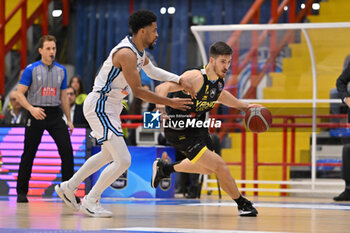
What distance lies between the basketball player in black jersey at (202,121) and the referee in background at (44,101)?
1.63m

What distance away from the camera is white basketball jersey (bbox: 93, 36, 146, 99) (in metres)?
6.43

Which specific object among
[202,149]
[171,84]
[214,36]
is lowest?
[202,149]

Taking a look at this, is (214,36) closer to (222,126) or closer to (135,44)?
(222,126)

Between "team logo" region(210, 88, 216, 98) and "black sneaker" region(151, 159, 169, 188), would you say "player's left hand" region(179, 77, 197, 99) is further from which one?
"black sneaker" region(151, 159, 169, 188)

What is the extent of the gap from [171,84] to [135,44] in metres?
0.67

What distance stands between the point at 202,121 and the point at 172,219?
1.49 m

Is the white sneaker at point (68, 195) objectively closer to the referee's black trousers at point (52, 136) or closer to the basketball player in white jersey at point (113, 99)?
the basketball player in white jersey at point (113, 99)

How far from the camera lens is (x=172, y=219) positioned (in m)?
6.43

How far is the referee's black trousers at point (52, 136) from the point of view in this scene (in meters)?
8.49

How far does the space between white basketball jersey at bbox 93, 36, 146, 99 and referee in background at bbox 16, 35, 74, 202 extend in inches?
84.8

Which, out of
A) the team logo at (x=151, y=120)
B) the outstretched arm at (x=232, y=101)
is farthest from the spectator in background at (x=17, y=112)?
the outstretched arm at (x=232, y=101)

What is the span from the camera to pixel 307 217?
689 centimetres

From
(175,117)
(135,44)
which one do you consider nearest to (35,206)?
(175,117)

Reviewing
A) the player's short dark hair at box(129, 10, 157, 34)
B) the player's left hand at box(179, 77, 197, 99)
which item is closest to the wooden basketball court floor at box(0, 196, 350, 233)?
the player's left hand at box(179, 77, 197, 99)
